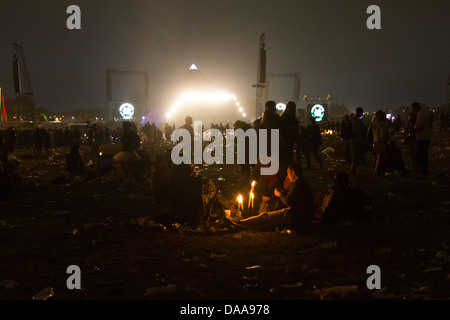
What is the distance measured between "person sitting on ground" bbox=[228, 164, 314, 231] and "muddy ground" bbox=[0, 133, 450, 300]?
0.20 m

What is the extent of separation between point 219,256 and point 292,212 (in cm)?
159

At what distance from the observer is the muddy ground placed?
412 centimetres

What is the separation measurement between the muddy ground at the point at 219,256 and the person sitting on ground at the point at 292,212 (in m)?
0.20

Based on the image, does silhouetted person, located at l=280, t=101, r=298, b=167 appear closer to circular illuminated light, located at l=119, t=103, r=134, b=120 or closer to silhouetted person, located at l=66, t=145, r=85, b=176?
silhouetted person, located at l=66, t=145, r=85, b=176

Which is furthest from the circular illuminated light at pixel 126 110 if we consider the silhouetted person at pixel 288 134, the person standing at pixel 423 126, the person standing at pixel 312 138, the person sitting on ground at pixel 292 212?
the person sitting on ground at pixel 292 212

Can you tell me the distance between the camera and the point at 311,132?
565 inches

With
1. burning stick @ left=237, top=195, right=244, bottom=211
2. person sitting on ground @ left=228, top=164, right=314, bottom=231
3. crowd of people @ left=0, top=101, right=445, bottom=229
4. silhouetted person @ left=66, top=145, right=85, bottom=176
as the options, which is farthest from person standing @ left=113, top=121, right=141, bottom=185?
person sitting on ground @ left=228, top=164, right=314, bottom=231

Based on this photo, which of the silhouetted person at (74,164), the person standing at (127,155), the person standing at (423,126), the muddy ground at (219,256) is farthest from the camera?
the silhouetted person at (74,164)

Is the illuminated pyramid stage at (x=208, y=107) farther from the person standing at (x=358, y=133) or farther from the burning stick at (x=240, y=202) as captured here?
the burning stick at (x=240, y=202)

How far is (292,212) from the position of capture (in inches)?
248

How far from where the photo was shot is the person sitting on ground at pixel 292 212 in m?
6.25

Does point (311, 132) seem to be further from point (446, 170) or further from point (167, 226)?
point (167, 226)

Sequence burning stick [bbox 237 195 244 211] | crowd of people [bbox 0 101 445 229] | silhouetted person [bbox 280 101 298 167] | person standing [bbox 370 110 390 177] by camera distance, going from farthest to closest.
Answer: person standing [bbox 370 110 390 177] < silhouetted person [bbox 280 101 298 167] < burning stick [bbox 237 195 244 211] < crowd of people [bbox 0 101 445 229]
